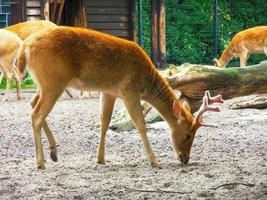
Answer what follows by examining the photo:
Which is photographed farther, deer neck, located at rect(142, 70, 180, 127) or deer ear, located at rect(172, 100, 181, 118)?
deer neck, located at rect(142, 70, 180, 127)

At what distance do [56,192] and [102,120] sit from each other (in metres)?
1.70

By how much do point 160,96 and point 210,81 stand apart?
178cm

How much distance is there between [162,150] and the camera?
7688 millimetres

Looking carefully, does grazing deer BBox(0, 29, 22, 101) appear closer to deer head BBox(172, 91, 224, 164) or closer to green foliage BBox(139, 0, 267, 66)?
deer head BBox(172, 91, 224, 164)

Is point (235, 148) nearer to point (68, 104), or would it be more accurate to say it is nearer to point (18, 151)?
point (18, 151)

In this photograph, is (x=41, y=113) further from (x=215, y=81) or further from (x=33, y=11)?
(x=33, y=11)

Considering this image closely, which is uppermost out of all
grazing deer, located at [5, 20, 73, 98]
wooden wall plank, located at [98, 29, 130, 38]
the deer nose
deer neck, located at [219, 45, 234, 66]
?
the deer nose

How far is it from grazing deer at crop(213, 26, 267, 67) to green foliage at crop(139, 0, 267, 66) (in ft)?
12.5

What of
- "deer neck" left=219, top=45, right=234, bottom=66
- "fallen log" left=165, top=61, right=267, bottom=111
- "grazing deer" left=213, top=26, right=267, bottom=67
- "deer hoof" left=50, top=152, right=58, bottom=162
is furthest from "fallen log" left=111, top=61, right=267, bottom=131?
"deer neck" left=219, top=45, right=234, bottom=66

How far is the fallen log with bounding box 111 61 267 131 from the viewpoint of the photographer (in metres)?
8.47

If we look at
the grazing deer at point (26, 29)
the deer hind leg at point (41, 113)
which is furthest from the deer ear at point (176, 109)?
the grazing deer at point (26, 29)

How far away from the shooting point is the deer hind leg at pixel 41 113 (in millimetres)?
6309

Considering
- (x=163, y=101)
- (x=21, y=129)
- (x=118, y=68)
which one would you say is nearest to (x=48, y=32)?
(x=118, y=68)

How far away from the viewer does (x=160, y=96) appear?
6.91 m
